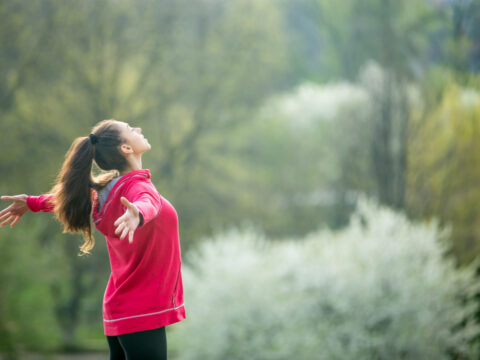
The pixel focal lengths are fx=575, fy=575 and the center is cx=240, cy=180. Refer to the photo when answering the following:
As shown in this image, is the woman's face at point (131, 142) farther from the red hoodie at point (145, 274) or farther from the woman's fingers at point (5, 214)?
the woman's fingers at point (5, 214)

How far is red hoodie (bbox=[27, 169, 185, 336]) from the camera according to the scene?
5.43 ft

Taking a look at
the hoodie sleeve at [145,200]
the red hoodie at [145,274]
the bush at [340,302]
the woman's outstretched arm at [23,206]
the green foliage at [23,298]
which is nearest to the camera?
the hoodie sleeve at [145,200]

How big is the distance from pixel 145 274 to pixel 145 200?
0.25m

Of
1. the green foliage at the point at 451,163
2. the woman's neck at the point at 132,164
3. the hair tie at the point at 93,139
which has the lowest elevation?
the woman's neck at the point at 132,164

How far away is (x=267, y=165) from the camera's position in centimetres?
1291

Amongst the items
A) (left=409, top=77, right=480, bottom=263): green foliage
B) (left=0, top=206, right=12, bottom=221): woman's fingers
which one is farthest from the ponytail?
(left=409, top=77, right=480, bottom=263): green foliage

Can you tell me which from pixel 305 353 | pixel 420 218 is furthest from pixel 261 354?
pixel 420 218

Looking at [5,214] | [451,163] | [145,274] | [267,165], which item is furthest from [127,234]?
[267,165]

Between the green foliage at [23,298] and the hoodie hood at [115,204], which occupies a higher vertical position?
the green foliage at [23,298]

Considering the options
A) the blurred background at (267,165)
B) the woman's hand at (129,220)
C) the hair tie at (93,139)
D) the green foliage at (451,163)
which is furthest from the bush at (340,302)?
the woman's hand at (129,220)

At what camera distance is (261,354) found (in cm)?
712

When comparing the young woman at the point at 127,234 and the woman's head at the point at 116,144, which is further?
the woman's head at the point at 116,144

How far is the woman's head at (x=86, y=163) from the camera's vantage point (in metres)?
1.75

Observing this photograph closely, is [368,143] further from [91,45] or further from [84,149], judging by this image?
[84,149]
